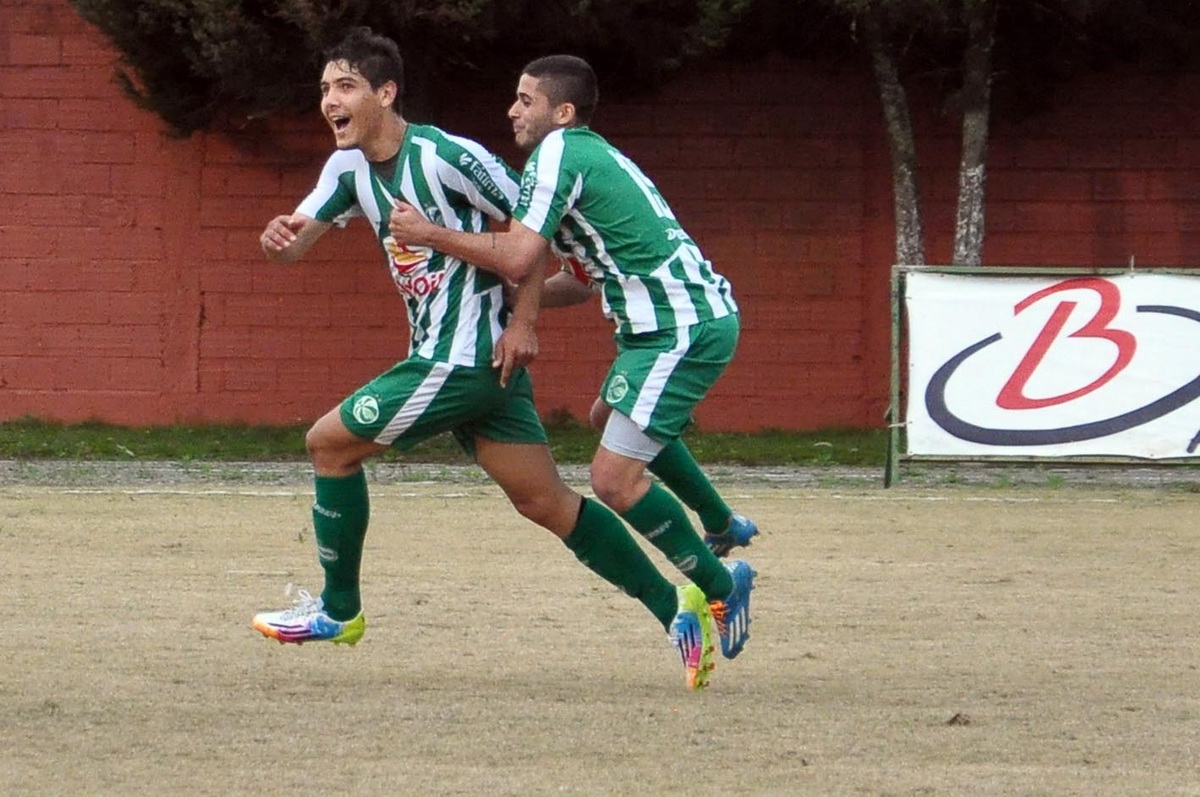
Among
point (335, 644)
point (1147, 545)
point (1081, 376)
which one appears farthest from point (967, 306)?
point (335, 644)

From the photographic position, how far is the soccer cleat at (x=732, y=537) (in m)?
7.06

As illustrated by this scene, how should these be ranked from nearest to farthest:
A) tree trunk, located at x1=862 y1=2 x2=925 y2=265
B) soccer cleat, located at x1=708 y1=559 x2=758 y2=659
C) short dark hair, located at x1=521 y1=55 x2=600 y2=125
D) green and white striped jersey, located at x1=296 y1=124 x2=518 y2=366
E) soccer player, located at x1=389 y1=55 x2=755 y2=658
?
soccer player, located at x1=389 y1=55 x2=755 y2=658 < green and white striped jersey, located at x1=296 y1=124 x2=518 y2=366 < short dark hair, located at x1=521 y1=55 x2=600 y2=125 < soccer cleat, located at x1=708 y1=559 x2=758 y2=659 < tree trunk, located at x1=862 y1=2 x2=925 y2=265

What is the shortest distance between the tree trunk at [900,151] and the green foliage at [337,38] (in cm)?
167

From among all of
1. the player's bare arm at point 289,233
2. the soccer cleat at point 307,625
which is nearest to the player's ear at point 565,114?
the player's bare arm at point 289,233

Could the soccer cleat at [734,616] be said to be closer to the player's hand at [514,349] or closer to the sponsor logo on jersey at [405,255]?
the player's hand at [514,349]

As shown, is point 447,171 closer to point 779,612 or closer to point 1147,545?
point 779,612

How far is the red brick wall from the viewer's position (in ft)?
59.8

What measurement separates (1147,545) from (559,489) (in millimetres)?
4735

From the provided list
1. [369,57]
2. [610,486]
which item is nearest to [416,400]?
[610,486]

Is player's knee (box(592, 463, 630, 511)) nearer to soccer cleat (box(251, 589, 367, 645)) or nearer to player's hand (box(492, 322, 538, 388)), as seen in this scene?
player's hand (box(492, 322, 538, 388))

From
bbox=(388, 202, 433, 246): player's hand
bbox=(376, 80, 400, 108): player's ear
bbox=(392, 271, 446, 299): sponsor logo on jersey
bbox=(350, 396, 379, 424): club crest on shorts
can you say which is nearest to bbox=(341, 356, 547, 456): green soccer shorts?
bbox=(350, 396, 379, 424): club crest on shorts

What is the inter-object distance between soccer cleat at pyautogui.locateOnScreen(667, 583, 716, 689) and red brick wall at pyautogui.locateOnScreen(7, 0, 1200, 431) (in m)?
12.3

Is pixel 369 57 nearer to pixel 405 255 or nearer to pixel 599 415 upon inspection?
pixel 405 255

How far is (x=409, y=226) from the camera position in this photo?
563 cm
